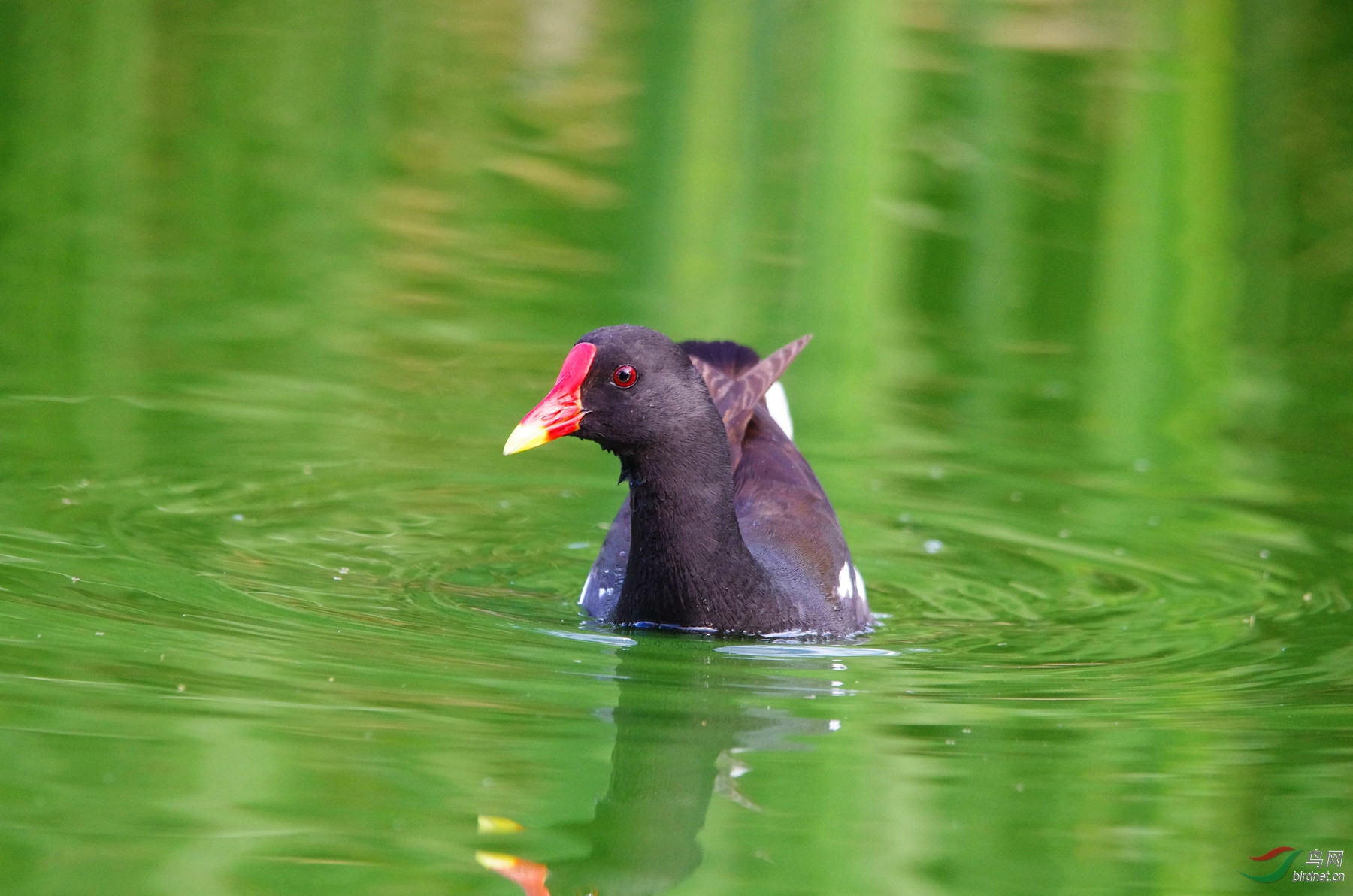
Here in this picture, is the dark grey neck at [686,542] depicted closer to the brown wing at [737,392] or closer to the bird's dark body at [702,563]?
the bird's dark body at [702,563]

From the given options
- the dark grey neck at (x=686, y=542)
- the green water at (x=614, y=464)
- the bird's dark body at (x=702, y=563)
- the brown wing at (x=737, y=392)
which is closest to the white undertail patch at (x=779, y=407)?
the green water at (x=614, y=464)

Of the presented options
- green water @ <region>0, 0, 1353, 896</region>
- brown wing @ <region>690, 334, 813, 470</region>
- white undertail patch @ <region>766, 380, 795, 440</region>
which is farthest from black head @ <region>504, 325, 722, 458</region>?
white undertail patch @ <region>766, 380, 795, 440</region>

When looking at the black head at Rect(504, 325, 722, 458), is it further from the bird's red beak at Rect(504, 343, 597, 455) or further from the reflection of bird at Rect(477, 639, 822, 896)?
the reflection of bird at Rect(477, 639, 822, 896)

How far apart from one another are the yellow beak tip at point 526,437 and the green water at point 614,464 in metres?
0.58

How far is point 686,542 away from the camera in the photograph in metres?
5.77

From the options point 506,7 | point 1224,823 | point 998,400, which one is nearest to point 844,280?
point 998,400

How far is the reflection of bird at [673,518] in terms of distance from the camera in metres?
5.62

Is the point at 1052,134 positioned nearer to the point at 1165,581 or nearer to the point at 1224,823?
the point at 1165,581

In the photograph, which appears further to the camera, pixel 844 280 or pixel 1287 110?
pixel 1287 110

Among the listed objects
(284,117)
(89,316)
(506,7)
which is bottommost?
(89,316)

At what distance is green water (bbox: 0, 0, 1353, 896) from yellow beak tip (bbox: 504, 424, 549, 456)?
0.58 m

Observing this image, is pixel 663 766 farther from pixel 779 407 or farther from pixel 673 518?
pixel 779 407

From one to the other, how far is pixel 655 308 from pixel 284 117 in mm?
5020

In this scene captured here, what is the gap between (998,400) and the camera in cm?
911
